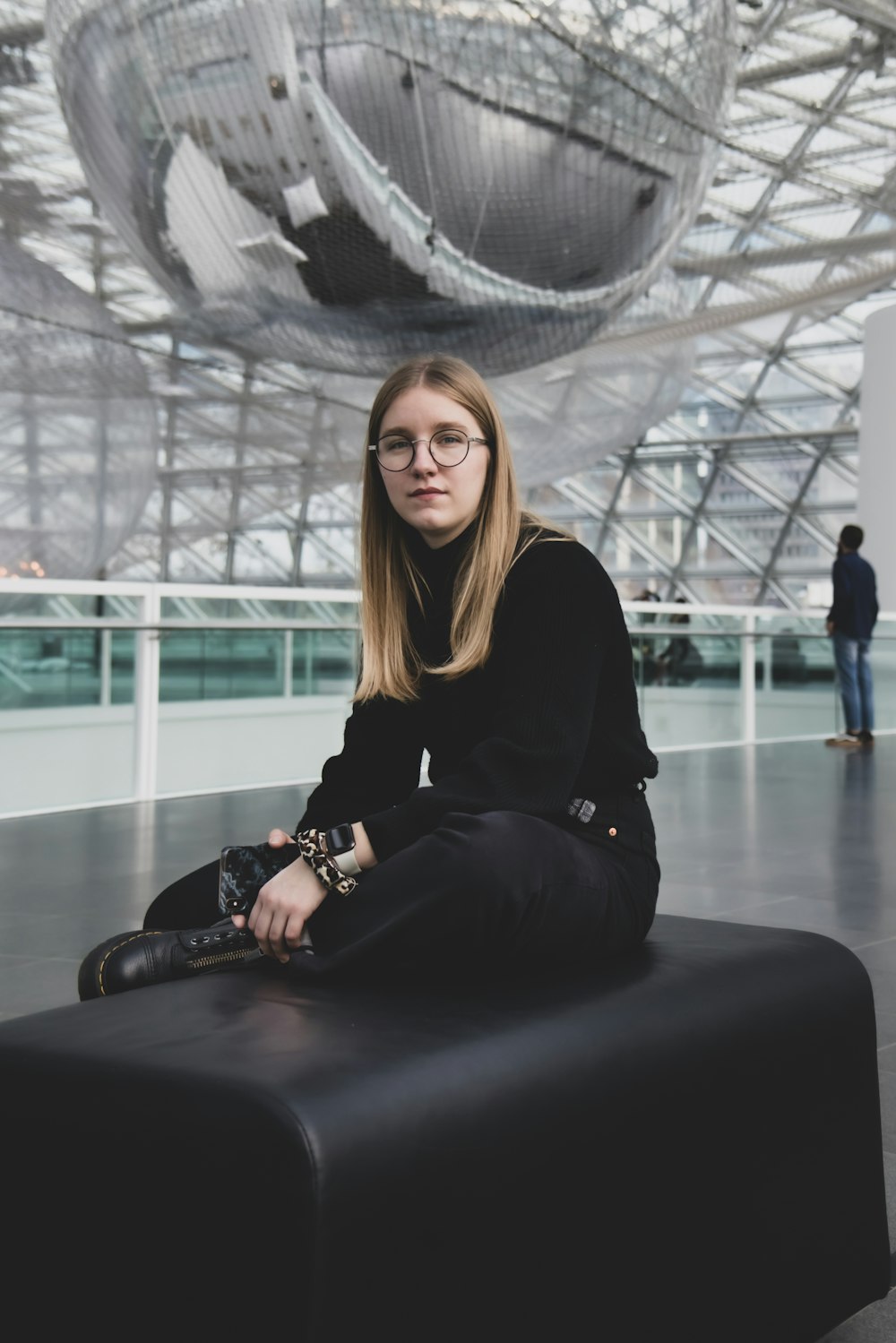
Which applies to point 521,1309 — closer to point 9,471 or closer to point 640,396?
point 9,471

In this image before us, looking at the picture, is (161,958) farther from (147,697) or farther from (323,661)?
(323,661)

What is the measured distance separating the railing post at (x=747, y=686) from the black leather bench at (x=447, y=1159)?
10.8 meters

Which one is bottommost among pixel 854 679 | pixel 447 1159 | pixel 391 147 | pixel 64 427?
pixel 447 1159

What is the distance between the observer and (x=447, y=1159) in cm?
140

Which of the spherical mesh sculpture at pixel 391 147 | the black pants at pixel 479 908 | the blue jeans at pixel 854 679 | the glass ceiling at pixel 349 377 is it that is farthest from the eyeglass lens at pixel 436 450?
the blue jeans at pixel 854 679

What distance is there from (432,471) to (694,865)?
3.69 m

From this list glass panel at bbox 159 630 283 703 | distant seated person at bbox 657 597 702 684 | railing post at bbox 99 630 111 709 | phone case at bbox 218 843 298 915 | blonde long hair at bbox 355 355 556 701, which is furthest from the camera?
distant seated person at bbox 657 597 702 684

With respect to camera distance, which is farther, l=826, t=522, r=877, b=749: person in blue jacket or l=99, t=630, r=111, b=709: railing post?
l=826, t=522, r=877, b=749: person in blue jacket

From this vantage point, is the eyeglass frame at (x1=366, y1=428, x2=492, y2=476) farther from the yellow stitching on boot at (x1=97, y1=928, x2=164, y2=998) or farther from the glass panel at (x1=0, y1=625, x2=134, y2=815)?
the glass panel at (x1=0, y1=625, x2=134, y2=815)

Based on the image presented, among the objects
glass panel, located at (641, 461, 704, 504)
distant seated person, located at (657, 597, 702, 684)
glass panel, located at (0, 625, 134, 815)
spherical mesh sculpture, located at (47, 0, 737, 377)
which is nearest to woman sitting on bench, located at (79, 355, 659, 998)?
glass panel, located at (0, 625, 134, 815)

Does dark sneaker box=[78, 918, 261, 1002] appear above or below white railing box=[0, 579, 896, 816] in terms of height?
below

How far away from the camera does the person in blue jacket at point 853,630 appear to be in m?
12.1

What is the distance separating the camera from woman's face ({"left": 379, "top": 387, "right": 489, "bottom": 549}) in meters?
2.24

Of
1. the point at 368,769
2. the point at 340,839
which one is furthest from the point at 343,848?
the point at 368,769
